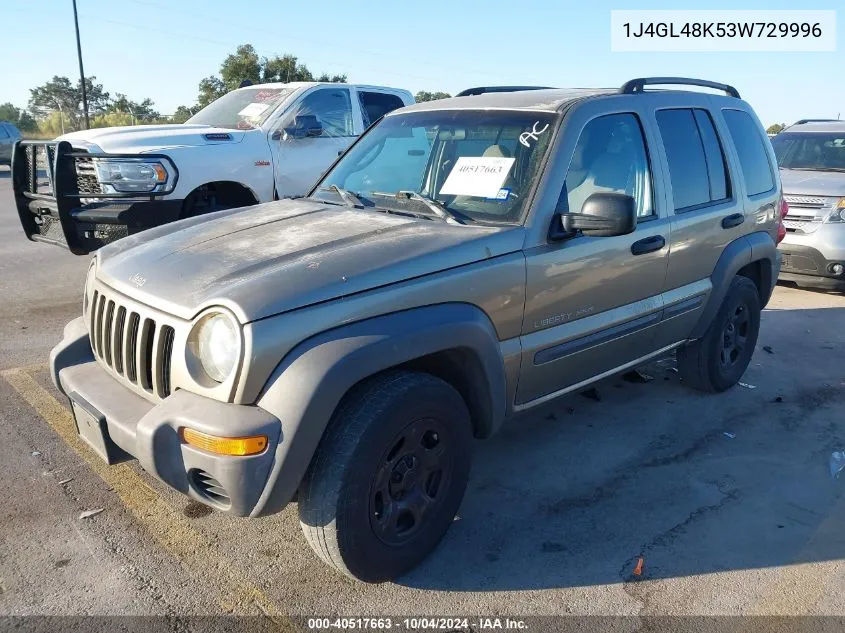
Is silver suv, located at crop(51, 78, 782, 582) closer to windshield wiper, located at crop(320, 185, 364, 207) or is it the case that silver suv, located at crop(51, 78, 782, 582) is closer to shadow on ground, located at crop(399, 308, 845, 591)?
windshield wiper, located at crop(320, 185, 364, 207)

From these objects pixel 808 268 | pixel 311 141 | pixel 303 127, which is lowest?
pixel 808 268

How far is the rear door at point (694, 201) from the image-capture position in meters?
4.02

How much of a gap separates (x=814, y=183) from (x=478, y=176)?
643 centimetres

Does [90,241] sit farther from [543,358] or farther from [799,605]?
[799,605]

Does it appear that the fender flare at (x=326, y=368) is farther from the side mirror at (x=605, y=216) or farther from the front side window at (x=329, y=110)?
the front side window at (x=329, y=110)

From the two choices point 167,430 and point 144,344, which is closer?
point 167,430

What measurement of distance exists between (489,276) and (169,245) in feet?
4.74

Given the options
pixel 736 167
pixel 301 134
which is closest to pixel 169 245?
pixel 736 167

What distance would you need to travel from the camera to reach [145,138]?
6.38 m

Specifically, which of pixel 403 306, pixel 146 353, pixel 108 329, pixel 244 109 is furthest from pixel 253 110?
pixel 403 306

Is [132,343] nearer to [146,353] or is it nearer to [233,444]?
[146,353]

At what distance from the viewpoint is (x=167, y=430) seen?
7.95ft

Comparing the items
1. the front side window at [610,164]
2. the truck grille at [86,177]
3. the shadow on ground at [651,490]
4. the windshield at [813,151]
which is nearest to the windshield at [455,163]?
the front side window at [610,164]

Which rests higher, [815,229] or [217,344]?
[217,344]
